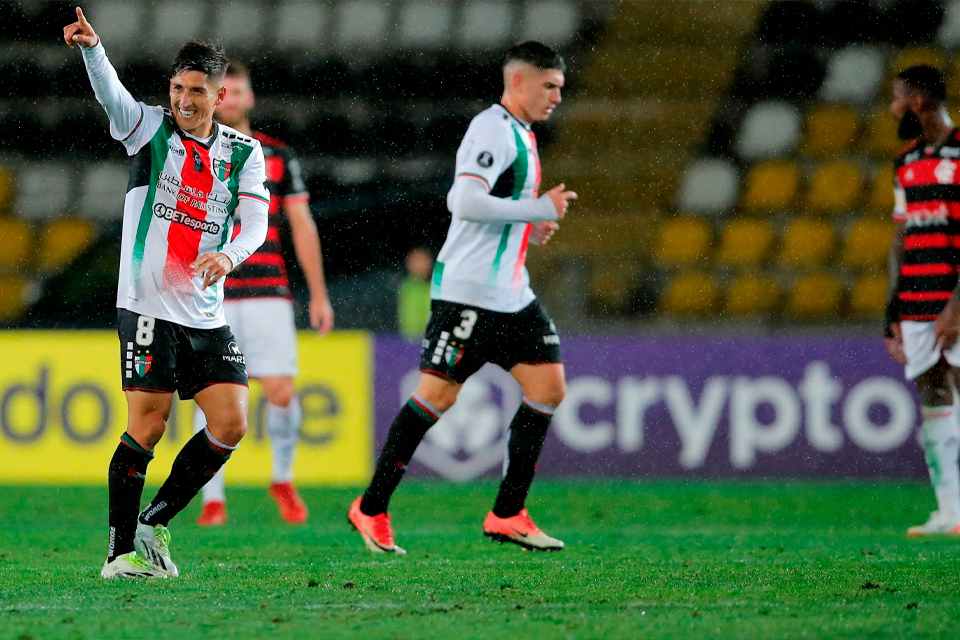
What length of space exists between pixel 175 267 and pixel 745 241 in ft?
33.9

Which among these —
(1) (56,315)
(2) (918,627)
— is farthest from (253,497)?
(2) (918,627)

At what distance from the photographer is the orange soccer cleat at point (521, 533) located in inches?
233

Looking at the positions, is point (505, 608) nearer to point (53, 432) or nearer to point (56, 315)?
point (53, 432)

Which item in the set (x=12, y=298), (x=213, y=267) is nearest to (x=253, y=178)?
(x=213, y=267)

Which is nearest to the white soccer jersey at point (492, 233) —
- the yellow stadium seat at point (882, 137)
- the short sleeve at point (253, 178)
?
the short sleeve at point (253, 178)

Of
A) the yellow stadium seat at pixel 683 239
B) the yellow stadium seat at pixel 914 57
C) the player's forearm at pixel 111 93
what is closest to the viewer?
the player's forearm at pixel 111 93

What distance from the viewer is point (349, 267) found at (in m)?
13.2

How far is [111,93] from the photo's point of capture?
15.1 feet

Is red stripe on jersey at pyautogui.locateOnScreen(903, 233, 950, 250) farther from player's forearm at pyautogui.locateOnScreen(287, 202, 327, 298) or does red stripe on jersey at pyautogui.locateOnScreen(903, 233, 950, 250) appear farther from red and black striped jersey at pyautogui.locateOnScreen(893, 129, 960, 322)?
player's forearm at pyautogui.locateOnScreen(287, 202, 327, 298)

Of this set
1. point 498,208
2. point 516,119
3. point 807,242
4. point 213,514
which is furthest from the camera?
point 807,242

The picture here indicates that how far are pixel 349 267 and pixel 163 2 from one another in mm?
5295

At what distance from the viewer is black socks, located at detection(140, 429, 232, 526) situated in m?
5.05

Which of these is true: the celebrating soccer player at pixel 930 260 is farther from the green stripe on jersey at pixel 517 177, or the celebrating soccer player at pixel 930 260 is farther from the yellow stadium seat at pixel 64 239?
the yellow stadium seat at pixel 64 239

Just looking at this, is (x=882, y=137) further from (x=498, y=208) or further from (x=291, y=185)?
(x=498, y=208)
